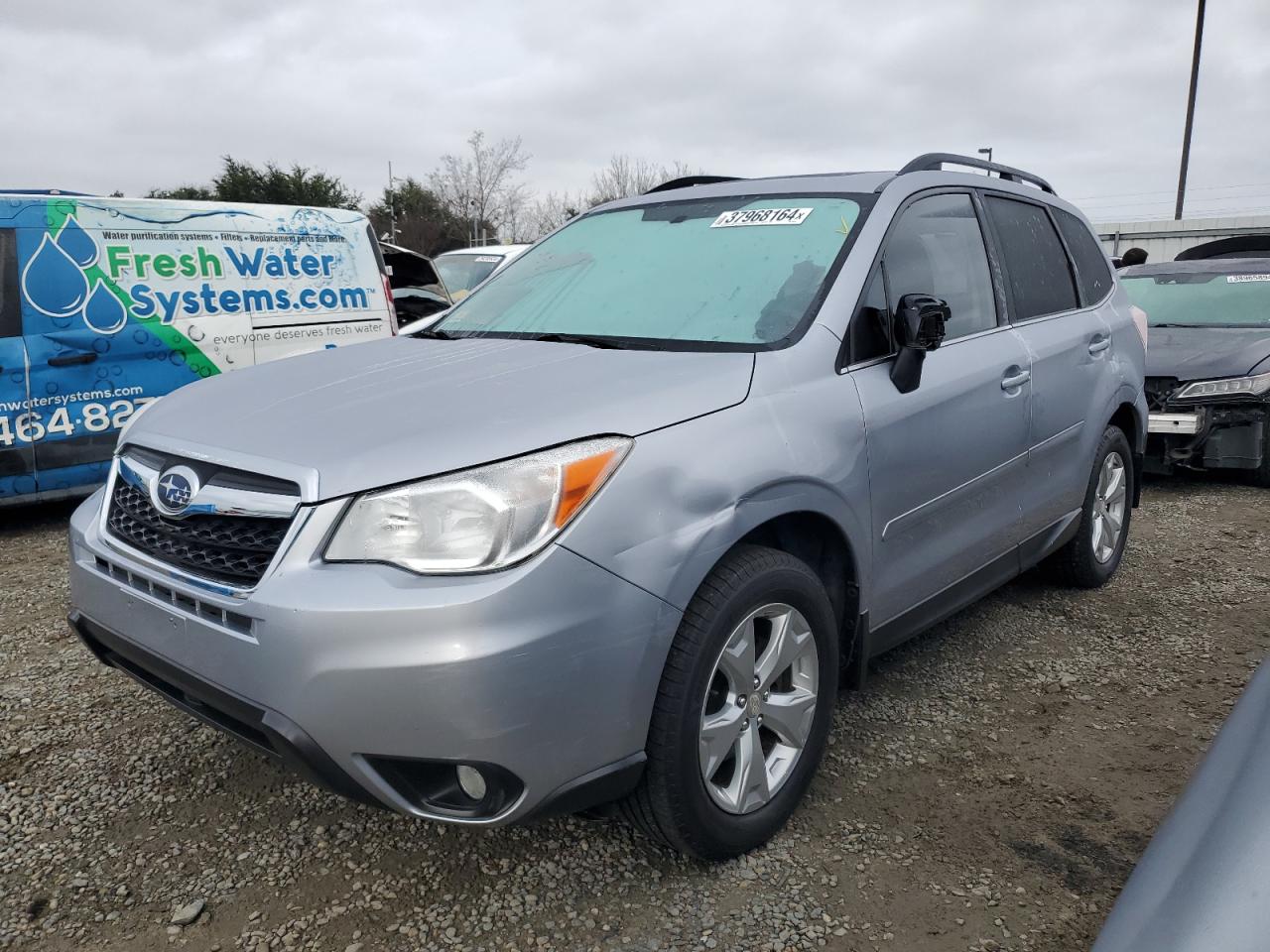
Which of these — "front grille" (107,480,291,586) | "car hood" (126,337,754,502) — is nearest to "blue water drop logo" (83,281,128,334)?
"car hood" (126,337,754,502)

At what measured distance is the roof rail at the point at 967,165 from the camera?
326cm

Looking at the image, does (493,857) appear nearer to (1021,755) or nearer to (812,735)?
(812,735)

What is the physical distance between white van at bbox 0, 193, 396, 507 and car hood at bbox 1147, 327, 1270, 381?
5.50 metres

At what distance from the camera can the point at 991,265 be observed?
348 cm

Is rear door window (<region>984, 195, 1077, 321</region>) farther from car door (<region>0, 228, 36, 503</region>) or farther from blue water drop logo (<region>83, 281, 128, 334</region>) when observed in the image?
car door (<region>0, 228, 36, 503</region>)

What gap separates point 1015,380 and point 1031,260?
71 centimetres

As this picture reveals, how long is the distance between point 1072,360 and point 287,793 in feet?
10.4

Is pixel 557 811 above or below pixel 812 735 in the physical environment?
above

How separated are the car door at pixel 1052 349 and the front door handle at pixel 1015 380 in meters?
0.09

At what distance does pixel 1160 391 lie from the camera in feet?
21.5

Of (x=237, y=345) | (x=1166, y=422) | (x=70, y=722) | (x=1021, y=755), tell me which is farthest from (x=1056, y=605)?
(x=237, y=345)

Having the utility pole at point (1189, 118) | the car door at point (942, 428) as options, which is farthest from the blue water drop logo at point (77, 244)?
the utility pole at point (1189, 118)

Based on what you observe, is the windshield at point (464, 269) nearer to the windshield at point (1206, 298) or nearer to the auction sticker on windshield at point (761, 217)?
the windshield at point (1206, 298)

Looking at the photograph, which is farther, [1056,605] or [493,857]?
[1056,605]
